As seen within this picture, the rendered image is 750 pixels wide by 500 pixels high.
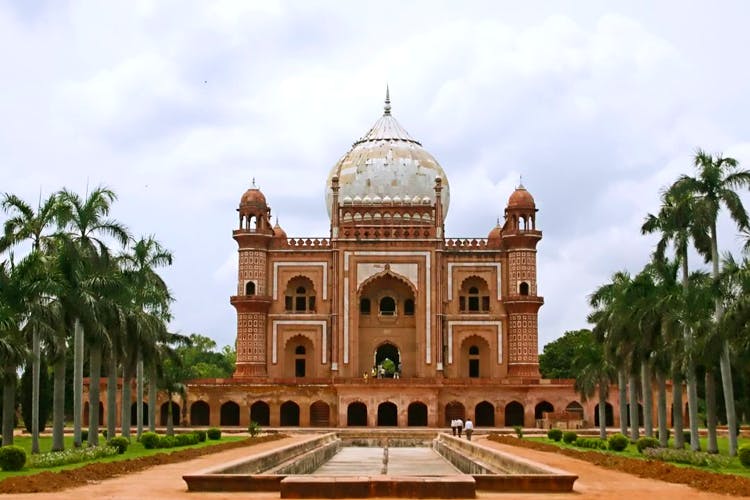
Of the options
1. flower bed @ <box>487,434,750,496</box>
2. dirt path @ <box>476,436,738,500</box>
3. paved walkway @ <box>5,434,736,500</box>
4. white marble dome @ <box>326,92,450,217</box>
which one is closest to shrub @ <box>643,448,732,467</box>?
flower bed @ <box>487,434,750,496</box>

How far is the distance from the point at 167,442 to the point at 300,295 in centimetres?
2435

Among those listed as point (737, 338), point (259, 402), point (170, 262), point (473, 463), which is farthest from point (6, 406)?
point (259, 402)

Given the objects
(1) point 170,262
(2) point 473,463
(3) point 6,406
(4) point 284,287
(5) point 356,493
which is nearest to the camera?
(5) point 356,493

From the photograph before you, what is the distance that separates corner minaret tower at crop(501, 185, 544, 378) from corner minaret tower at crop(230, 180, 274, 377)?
12295mm

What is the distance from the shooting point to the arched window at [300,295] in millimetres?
54750

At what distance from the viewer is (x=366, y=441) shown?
41.6 meters

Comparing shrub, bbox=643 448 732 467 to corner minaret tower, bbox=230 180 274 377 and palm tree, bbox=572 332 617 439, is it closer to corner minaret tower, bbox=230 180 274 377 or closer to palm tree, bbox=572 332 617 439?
palm tree, bbox=572 332 617 439

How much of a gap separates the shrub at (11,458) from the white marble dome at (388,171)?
126 ft

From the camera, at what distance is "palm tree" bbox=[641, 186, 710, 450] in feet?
90.1

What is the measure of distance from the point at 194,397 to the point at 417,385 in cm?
1051

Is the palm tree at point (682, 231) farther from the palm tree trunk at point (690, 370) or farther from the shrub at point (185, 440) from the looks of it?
the shrub at point (185, 440)

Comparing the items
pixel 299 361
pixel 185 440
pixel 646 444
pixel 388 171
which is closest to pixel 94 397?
pixel 185 440

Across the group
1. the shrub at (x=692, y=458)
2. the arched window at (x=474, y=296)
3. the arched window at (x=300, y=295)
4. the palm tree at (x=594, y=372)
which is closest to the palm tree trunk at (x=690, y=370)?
the shrub at (x=692, y=458)

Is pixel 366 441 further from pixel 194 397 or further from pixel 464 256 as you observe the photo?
pixel 464 256
